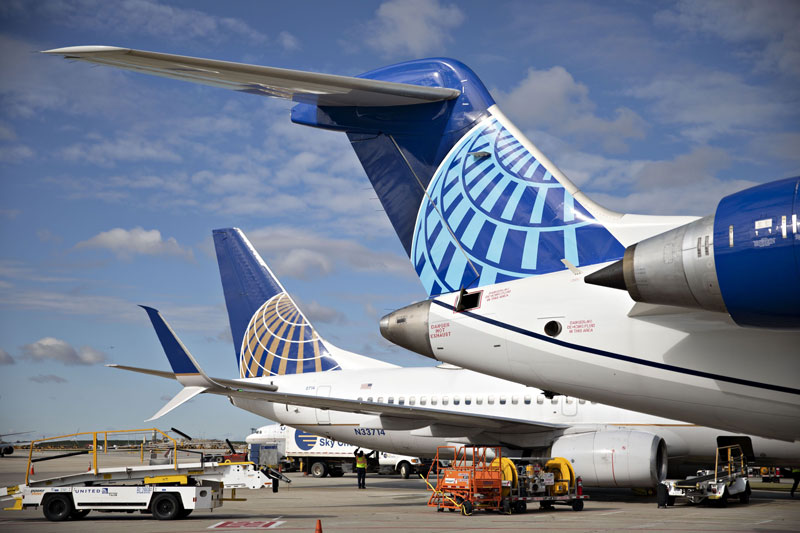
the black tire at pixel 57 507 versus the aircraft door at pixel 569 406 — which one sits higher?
the aircraft door at pixel 569 406

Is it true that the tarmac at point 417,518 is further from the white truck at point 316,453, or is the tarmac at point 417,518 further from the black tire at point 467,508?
the white truck at point 316,453

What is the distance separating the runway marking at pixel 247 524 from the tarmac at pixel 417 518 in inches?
0.7

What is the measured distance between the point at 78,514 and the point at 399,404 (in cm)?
1066

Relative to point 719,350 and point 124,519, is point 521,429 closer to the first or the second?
point 124,519

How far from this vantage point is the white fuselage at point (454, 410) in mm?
18312

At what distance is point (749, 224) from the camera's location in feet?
18.5

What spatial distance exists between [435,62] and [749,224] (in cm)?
485

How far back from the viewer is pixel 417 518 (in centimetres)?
1459

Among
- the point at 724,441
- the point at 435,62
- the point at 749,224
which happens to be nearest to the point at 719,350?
the point at 749,224

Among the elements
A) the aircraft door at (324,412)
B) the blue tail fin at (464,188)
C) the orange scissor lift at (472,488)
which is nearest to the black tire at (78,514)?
the orange scissor lift at (472,488)

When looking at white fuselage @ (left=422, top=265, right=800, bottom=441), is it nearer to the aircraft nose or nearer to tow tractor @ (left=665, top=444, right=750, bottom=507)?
the aircraft nose

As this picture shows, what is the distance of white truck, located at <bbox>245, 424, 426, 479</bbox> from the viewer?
32094mm

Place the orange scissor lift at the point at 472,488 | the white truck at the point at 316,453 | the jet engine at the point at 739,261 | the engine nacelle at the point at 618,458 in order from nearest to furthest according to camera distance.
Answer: the jet engine at the point at 739,261, the orange scissor lift at the point at 472,488, the engine nacelle at the point at 618,458, the white truck at the point at 316,453

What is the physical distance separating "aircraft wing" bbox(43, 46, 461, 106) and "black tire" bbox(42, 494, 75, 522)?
10.3 metres
